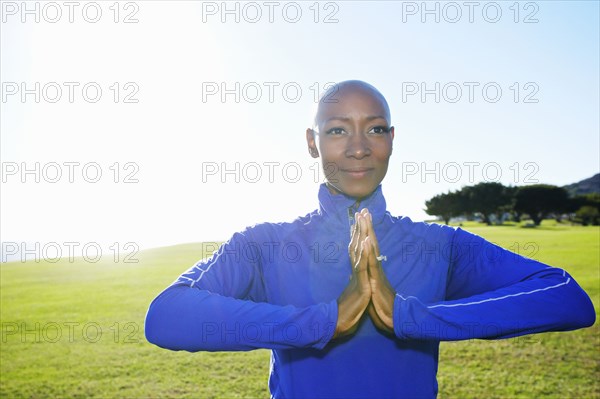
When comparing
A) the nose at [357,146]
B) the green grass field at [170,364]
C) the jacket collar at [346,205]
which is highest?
the nose at [357,146]

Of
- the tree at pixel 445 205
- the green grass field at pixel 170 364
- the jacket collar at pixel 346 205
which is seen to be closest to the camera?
the jacket collar at pixel 346 205

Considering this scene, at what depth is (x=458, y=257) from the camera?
2.43m

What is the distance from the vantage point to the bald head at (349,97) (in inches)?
93.7

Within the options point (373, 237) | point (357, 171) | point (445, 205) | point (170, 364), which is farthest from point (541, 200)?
point (373, 237)

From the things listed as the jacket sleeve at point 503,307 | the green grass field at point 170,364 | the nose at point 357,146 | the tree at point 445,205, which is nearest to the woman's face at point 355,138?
the nose at point 357,146

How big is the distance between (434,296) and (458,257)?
0.28m

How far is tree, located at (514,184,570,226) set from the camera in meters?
74.3

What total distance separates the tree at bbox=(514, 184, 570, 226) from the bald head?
8201 centimetres

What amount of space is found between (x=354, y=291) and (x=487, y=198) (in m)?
81.7

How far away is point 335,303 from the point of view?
73.5 inches

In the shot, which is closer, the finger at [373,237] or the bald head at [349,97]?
the finger at [373,237]

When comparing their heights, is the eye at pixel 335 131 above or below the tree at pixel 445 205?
above

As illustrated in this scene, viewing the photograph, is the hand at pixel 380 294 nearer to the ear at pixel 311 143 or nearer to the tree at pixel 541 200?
the ear at pixel 311 143

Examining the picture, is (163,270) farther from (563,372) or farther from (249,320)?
(249,320)
